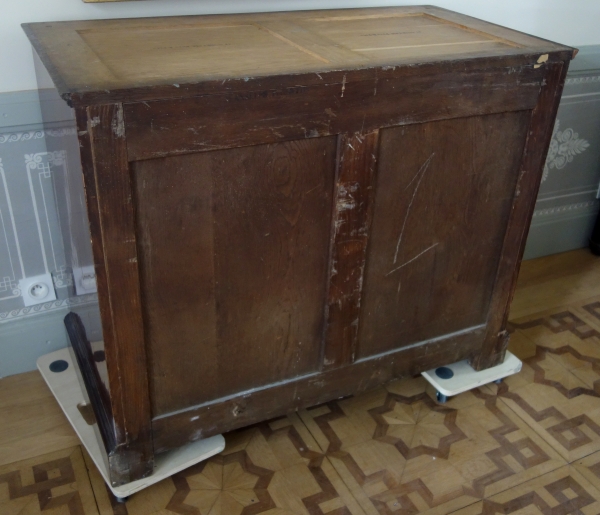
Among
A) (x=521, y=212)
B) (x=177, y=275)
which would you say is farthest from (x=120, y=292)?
(x=521, y=212)

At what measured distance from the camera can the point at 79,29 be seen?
1365 mm

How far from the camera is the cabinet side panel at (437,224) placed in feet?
4.47

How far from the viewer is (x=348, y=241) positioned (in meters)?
1.37

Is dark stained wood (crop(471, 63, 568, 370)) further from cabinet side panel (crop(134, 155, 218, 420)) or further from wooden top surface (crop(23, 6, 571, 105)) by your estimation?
cabinet side panel (crop(134, 155, 218, 420))

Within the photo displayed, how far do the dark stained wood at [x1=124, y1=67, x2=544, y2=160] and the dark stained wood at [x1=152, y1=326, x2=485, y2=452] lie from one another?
0.57 meters

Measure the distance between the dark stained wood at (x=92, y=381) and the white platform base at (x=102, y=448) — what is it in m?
0.05

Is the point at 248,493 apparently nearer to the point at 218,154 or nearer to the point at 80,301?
the point at 80,301

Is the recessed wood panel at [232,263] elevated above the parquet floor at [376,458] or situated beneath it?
elevated above

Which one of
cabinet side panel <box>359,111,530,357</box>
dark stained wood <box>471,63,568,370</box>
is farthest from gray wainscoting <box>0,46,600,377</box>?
dark stained wood <box>471,63,568,370</box>

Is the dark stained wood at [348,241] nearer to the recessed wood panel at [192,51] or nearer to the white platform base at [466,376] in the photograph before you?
the recessed wood panel at [192,51]

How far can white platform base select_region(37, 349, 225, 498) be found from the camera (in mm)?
1427

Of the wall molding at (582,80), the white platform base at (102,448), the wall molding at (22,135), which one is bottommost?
the white platform base at (102,448)

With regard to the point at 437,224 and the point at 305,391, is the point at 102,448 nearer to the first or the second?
the point at 305,391

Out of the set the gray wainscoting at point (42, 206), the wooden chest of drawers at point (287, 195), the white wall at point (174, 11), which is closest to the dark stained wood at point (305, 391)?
the wooden chest of drawers at point (287, 195)
